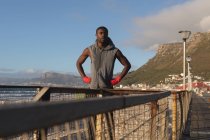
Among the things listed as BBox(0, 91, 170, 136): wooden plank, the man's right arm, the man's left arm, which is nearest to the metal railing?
BBox(0, 91, 170, 136): wooden plank

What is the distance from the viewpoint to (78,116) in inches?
69.6

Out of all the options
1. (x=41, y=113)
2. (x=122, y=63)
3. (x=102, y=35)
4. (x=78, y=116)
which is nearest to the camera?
(x=41, y=113)

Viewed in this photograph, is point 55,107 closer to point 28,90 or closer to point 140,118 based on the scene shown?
point 140,118

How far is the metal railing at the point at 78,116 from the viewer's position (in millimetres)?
1339

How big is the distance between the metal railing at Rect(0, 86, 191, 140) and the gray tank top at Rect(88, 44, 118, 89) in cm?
28

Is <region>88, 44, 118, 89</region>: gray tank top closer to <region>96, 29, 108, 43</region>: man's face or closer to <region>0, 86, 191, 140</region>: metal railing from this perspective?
<region>96, 29, 108, 43</region>: man's face

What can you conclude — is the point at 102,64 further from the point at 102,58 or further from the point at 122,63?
the point at 122,63

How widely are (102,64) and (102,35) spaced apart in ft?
1.40

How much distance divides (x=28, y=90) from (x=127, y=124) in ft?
5.61

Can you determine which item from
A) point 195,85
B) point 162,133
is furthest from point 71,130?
point 195,85

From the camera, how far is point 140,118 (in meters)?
5.62

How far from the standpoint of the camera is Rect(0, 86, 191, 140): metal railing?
1.34 metres

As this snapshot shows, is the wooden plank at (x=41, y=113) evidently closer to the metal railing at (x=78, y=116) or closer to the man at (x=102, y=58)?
the metal railing at (x=78, y=116)

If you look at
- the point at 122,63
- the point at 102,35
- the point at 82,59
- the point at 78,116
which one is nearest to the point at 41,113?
the point at 78,116
